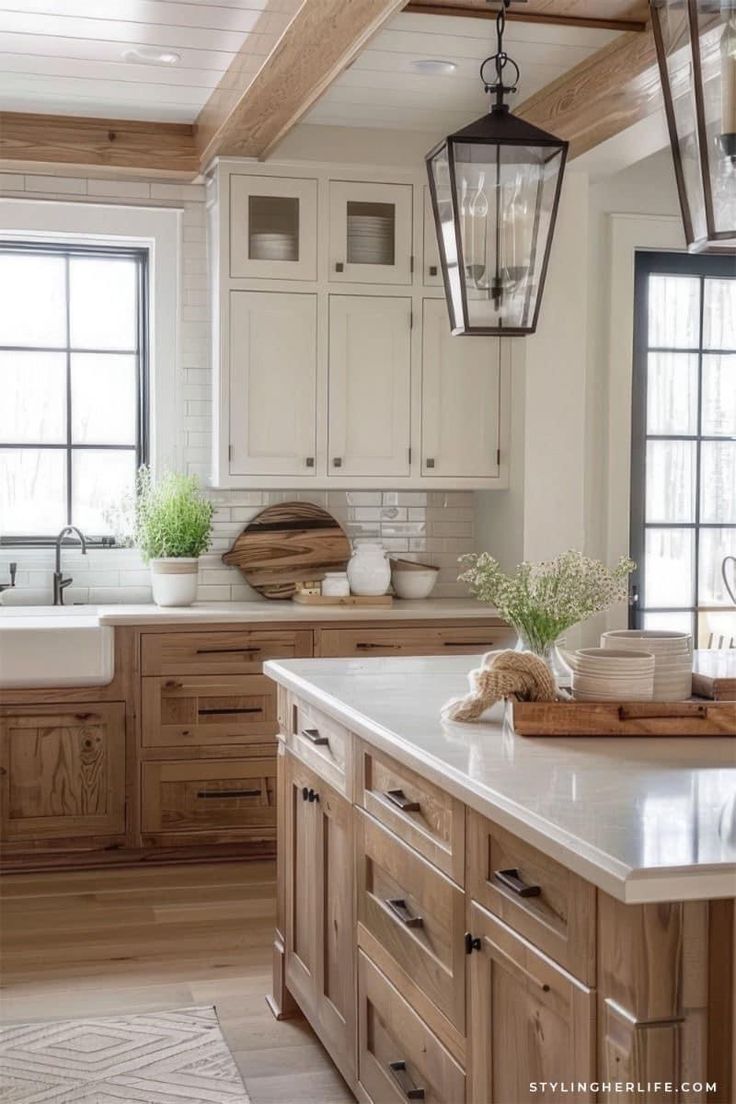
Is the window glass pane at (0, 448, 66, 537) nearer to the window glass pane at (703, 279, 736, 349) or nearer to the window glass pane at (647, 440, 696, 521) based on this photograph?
the window glass pane at (647, 440, 696, 521)

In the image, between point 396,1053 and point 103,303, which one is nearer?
point 396,1053

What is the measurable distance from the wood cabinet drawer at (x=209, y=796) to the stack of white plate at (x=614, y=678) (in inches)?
106

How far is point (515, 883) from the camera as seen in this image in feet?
6.33

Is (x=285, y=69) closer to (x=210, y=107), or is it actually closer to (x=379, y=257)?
(x=210, y=107)

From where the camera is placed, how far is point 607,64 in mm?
4340

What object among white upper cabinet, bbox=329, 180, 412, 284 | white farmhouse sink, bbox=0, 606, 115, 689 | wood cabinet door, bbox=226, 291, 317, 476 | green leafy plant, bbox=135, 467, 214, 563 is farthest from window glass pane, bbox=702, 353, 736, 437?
white farmhouse sink, bbox=0, 606, 115, 689

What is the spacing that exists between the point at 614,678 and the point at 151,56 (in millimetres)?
2970

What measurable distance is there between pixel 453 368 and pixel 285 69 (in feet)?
5.59

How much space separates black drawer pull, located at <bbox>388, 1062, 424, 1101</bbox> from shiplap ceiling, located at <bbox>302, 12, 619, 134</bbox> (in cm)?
299

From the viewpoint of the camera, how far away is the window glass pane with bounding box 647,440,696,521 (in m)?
5.76

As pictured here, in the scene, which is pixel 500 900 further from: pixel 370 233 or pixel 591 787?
pixel 370 233

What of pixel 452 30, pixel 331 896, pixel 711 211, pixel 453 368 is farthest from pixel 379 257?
pixel 711 211

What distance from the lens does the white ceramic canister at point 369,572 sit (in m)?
5.42

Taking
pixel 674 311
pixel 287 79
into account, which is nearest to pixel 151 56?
pixel 287 79
